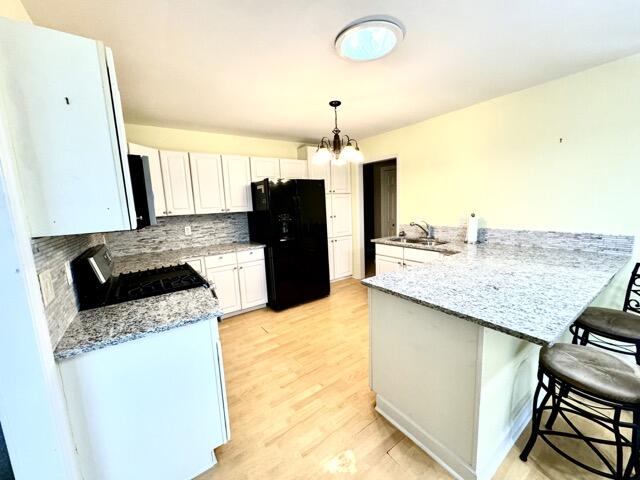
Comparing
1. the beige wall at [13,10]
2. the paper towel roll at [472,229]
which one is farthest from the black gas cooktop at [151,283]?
the paper towel roll at [472,229]

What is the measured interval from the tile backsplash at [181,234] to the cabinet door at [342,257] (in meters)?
1.53

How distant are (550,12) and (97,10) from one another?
7.99 feet

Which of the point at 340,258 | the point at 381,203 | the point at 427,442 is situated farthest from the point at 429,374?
the point at 381,203

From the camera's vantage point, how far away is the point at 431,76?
2.14 m

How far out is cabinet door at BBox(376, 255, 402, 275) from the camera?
3354 millimetres

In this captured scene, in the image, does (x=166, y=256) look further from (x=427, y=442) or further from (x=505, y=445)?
(x=505, y=445)

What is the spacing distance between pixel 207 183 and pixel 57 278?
2293 mm

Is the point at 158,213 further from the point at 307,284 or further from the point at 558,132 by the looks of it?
the point at 558,132

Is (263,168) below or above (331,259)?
above

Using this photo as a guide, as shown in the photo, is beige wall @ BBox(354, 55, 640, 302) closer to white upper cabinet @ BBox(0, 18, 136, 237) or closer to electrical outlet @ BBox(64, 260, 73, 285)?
white upper cabinet @ BBox(0, 18, 136, 237)

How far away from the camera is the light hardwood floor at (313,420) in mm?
1375

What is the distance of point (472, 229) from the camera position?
2914 mm

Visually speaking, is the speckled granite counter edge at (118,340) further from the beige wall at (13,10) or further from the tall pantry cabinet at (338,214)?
the tall pantry cabinet at (338,214)

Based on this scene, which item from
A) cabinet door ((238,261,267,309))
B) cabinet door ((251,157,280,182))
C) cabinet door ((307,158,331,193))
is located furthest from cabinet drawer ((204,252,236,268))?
cabinet door ((307,158,331,193))
